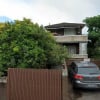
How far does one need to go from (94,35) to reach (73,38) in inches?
168

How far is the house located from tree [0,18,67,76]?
11.1m

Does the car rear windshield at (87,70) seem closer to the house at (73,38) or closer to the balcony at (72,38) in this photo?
the house at (73,38)

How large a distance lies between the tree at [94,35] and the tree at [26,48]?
47.6 feet

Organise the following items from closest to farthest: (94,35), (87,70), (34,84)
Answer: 1. (34,84)
2. (87,70)
3. (94,35)

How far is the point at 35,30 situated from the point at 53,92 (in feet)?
31.0

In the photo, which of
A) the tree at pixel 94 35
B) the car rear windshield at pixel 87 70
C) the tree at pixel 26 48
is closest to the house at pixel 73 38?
the tree at pixel 94 35

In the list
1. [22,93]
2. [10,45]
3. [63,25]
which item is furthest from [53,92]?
[63,25]

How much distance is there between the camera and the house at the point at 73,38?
32.6 metres

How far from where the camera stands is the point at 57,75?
10.2 m

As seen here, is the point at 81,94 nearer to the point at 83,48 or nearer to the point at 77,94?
the point at 77,94

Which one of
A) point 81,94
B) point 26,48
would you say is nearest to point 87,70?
point 81,94

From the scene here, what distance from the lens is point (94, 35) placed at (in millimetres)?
35562

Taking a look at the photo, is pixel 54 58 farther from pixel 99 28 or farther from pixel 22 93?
pixel 99 28

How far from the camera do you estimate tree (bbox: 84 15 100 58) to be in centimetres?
3426
